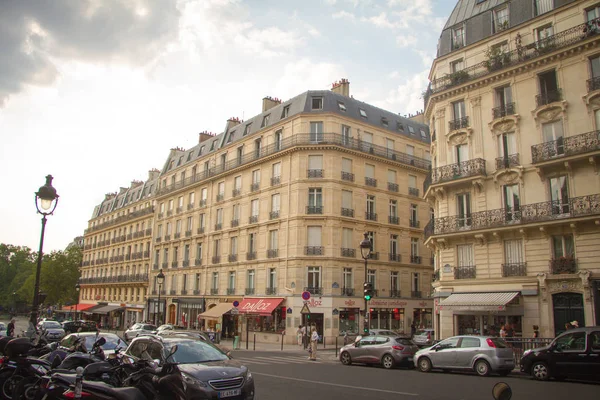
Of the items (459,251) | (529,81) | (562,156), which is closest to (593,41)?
(529,81)

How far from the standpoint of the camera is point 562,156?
20.7 meters

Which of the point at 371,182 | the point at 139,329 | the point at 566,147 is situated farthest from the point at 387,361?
the point at 371,182

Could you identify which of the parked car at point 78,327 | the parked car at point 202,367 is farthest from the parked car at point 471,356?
the parked car at point 78,327

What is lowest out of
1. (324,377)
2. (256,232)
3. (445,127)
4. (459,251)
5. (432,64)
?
(324,377)

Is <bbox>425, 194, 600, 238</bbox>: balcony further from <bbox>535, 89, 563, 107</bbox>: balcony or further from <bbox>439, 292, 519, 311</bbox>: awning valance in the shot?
<bbox>535, 89, 563, 107</bbox>: balcony

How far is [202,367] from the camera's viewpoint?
8922mm

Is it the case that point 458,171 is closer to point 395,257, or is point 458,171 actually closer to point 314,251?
point 314,251

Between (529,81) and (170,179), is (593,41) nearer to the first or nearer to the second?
(529,81)

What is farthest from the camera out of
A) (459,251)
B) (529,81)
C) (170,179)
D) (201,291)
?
(170,179)

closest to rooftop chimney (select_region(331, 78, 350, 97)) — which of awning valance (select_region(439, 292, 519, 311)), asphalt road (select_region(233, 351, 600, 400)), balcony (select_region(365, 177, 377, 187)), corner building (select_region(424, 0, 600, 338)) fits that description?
balcony (select_region(365, 177, 377, 187))

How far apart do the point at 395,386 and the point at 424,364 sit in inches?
200

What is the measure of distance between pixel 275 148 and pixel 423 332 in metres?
18.0

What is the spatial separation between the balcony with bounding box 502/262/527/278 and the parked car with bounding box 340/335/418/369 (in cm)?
645

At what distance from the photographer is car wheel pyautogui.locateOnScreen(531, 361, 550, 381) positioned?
14.4 m
